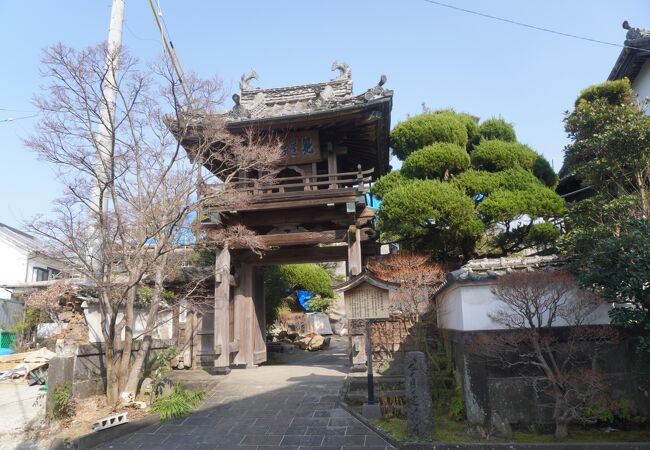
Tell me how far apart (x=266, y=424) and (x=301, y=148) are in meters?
8.72

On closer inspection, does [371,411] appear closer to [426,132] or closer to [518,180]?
[518,180]

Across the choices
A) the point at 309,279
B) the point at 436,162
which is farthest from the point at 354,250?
the point at 309,279

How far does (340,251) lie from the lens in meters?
14.1

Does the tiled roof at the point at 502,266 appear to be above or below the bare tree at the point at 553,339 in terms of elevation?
above

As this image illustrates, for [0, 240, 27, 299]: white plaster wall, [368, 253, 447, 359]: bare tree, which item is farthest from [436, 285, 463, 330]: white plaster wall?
[0, 240, 27, 299]: white plaster wall

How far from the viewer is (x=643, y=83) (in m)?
13.2

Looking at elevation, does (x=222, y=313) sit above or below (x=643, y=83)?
below

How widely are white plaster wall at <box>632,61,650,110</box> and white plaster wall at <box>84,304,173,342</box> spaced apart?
625 inches

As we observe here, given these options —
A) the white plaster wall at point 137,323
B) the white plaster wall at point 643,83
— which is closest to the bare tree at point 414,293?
the white plaster wall at point 137,323

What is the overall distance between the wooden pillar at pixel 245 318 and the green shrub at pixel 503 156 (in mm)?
8864

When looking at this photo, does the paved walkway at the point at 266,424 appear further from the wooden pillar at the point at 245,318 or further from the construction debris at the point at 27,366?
the construction debris at the point at 27,366

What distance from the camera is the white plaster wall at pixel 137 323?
11962mm

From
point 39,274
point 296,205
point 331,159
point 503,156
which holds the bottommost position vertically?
point 39,274

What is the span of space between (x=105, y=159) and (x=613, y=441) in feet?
33.5
